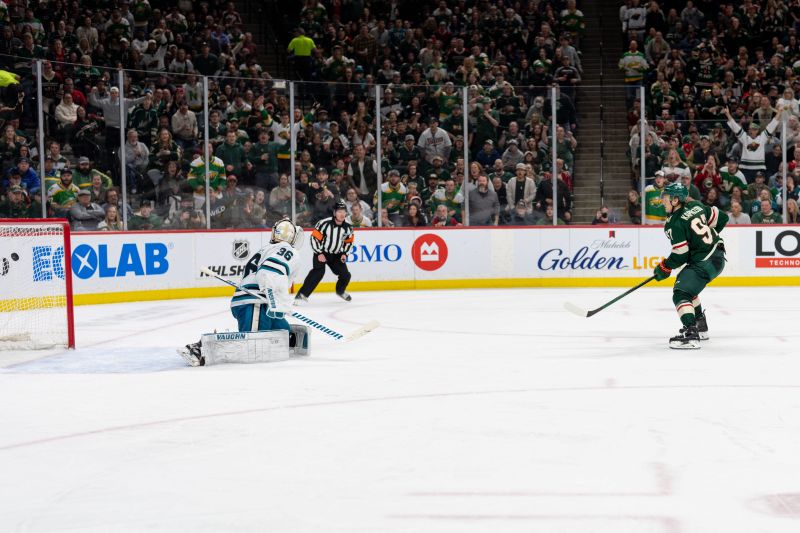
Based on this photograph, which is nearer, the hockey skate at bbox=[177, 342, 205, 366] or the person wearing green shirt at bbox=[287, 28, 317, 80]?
the hockey skate at bbox=[177, 342, 205, 366]

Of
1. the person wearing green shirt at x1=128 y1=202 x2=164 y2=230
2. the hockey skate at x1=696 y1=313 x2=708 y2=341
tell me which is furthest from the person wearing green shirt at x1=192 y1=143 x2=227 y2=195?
the hockey skate at x1=696 y1=313 x2=708 y2=341

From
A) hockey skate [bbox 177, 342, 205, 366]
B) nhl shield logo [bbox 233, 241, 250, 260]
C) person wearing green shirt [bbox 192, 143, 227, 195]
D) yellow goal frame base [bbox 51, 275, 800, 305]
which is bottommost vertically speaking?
hockey skate [bbox 177, 342, 205, 366]

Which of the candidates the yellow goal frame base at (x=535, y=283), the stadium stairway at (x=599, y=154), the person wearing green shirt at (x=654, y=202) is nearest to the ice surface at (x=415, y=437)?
the yellow goal frame base at (x=535, y=283)

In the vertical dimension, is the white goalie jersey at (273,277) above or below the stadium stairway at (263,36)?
below

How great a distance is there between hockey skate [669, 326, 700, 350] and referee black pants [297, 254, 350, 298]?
6225mm

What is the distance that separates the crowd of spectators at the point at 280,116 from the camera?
13586 millimetres

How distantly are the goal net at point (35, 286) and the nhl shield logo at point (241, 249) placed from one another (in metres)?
3.53

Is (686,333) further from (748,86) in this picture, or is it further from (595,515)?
(748,86)

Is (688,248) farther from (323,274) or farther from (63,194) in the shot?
(63,194)

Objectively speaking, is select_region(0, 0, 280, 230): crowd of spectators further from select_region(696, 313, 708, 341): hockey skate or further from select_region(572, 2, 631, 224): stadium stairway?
select_region(696, 313, 708, 341): hockey skate

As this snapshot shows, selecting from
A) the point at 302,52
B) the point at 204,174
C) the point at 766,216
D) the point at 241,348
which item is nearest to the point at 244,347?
the point at 241,348

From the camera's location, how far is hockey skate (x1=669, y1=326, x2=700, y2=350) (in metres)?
8.94

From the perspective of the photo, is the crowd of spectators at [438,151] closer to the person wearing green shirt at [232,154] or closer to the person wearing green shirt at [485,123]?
the person wearing green shirt at [485,123]

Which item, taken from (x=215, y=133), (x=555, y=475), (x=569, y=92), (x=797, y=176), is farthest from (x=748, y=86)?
(x=555, y=475)
